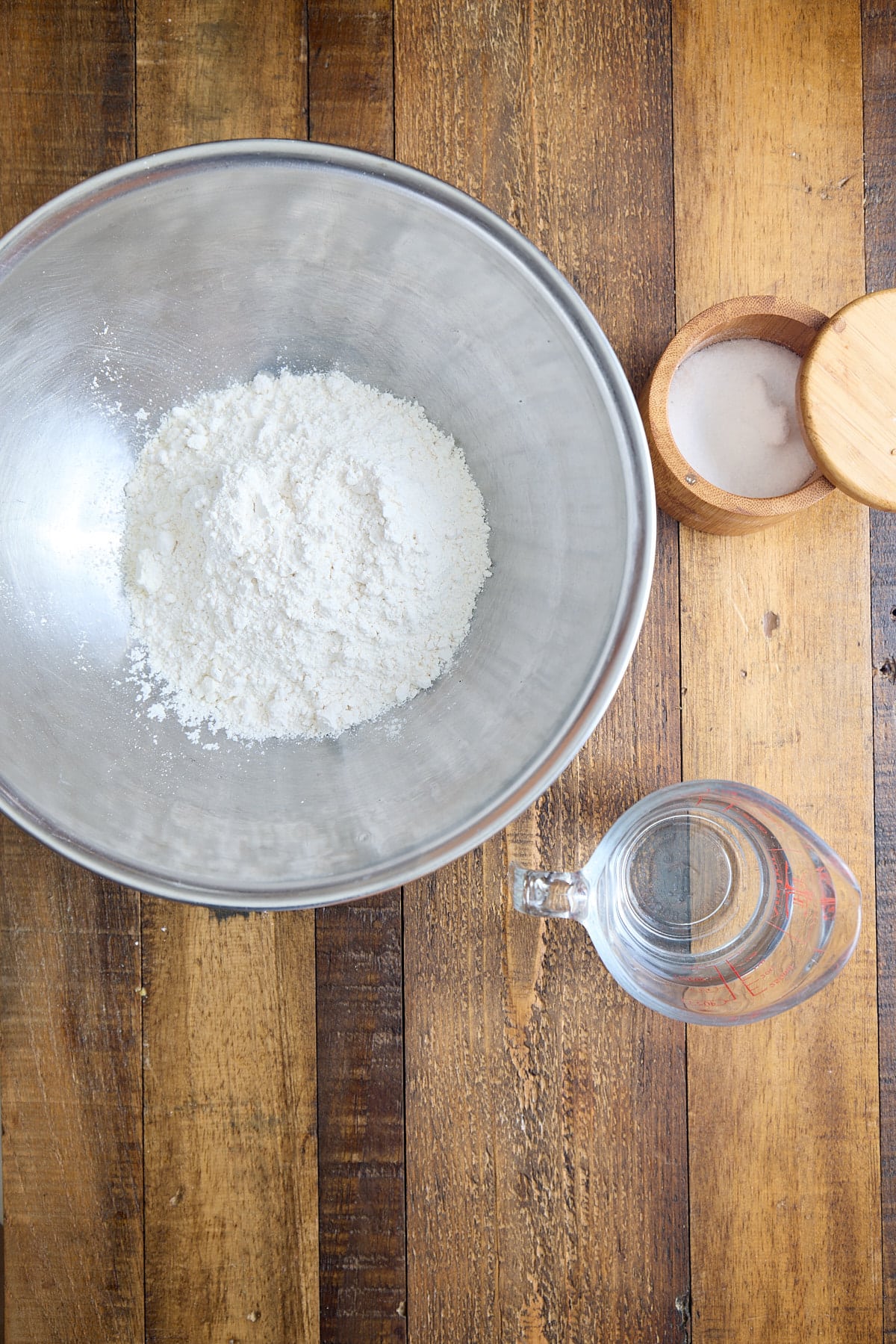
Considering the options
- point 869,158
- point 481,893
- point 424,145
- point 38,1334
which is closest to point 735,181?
point 869,158

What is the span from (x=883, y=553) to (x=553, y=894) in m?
0.46

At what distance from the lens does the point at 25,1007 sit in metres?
0.87

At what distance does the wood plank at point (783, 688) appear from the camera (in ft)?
2.88

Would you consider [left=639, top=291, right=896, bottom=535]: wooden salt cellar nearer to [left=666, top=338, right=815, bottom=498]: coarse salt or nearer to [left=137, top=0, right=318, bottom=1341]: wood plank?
[left=666, top=338, right=815, bottom=498]: coarse salt

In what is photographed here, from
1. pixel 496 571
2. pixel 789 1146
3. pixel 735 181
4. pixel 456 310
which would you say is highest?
pixel 735 181

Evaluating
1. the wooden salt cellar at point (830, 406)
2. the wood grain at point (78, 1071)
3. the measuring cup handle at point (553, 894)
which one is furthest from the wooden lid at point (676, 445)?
the wood grain at point (78, 1071)

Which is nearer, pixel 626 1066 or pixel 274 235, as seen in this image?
pixel 274 235

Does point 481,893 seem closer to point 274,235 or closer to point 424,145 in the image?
point 274,235

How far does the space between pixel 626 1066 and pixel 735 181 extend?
849 mm

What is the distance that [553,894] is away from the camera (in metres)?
0.81

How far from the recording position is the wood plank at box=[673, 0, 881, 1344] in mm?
877

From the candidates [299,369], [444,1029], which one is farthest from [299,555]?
[444,1029]

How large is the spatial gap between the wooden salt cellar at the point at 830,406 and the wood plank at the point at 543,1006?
0.09m

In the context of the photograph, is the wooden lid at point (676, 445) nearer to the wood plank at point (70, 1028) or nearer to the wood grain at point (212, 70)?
the wood grain at point (212, 70)
